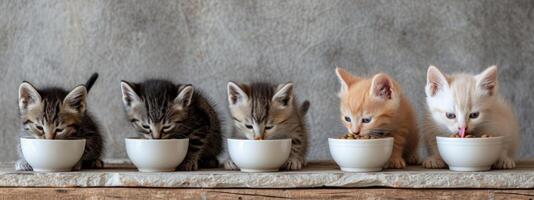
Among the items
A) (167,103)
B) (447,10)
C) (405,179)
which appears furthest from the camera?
(447,10)

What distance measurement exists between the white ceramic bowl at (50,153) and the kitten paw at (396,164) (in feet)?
2.45

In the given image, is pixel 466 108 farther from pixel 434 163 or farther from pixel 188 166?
pixel 188 166

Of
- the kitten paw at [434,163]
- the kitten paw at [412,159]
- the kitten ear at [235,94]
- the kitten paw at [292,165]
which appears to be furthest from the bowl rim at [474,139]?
the kitten ear at [235,94]

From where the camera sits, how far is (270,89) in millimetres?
1712

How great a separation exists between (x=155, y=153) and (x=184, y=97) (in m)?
0.17

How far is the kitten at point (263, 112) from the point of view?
167cm

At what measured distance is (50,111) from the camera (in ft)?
5.44

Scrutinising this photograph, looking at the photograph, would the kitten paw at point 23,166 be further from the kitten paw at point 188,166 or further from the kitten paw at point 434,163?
the kitten paw at point 434,163

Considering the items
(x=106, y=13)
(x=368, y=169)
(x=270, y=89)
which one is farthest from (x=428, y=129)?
(x=106, y=13)

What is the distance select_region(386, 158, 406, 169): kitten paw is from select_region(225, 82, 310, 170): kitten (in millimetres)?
215

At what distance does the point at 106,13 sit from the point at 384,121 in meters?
1.07

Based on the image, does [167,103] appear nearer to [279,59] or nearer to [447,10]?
[279,59]

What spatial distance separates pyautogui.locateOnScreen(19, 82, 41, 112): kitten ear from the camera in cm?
166

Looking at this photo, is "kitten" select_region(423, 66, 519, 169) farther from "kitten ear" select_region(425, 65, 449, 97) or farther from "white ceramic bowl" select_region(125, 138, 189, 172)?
"white ceramic bowl" select_region(125, 138, 189, 172)
